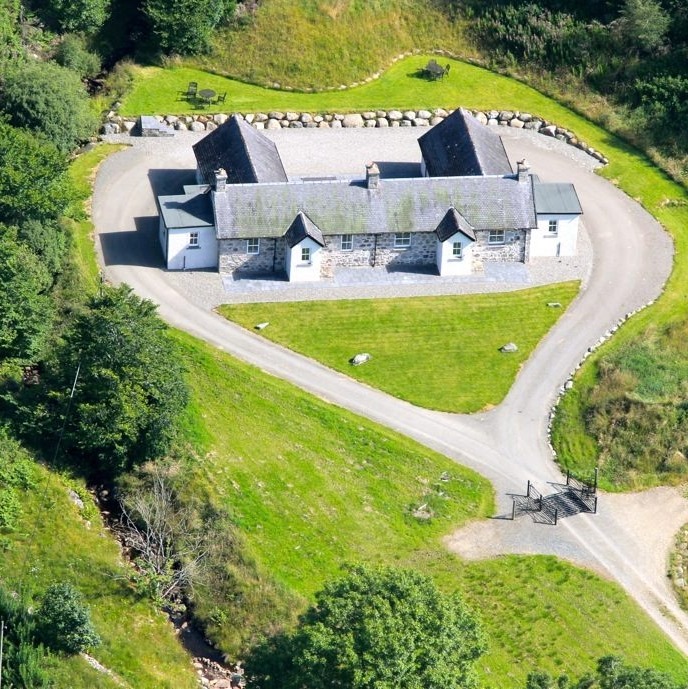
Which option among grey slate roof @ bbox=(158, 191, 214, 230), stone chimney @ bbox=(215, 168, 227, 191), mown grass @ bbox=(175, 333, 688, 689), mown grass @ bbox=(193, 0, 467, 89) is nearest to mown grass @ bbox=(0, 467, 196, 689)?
mown grass @ bbox=(175, 333, 688, 689)

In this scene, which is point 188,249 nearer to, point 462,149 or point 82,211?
point 82,211

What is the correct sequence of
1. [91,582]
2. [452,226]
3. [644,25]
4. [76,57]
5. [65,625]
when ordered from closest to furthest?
[65,625] → [91,582] → [452,226] → [76,57] → [644,25]

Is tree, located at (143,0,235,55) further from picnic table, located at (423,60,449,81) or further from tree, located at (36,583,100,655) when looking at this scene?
tree, located at (36,583,100,655)

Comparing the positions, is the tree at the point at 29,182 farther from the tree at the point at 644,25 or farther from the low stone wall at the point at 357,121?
the tree at the point at 644,25

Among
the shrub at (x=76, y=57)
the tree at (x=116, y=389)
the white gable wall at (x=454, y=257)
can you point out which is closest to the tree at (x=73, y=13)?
the shrub at (x=76, y=57)

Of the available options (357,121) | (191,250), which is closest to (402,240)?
(191,250)

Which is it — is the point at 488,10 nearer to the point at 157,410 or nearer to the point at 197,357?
the point at 197,357

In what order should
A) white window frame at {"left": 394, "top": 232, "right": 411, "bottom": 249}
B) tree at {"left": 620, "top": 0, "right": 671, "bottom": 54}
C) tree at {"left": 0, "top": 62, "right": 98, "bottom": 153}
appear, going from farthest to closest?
tree at {"left": 620, "top": 0, "right": 671, "bottom": 54} < tree at {"left": 0, "top": 62, "right": 98, "bottom": 153} < white window frame at {"left": 394, "top": 232, "right": 411, "bottom": 249}
